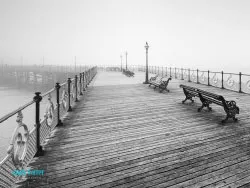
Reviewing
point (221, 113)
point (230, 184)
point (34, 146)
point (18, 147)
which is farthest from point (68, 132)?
point (221, 113)

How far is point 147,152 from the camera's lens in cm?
416

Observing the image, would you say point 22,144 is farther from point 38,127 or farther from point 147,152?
point 147,152

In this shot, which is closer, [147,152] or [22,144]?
[22,144]

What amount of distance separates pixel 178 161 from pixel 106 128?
2.48m

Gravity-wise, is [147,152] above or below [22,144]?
below

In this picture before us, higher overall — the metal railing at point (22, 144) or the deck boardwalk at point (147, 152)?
the metal railing at point (22, 144)

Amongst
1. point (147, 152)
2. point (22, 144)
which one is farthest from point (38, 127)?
point (147, 152)

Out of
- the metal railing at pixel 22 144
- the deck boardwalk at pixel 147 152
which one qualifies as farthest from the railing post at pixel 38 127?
the deck boardwalk at pixel 147 152

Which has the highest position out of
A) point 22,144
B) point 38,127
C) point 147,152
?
point 38,127

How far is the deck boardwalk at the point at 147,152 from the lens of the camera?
3.19 m

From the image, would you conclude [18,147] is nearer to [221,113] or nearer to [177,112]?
[177,112]

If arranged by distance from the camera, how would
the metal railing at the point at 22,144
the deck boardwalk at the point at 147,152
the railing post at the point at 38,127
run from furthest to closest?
the railing post at the point at 38,127, the deck boardwalk at the point at 147,152, the metal railing at the point at 22,144

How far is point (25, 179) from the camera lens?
3.21 meters

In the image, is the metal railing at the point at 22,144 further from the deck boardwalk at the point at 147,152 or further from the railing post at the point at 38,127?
the deck boardwalk at the point at 147,152
